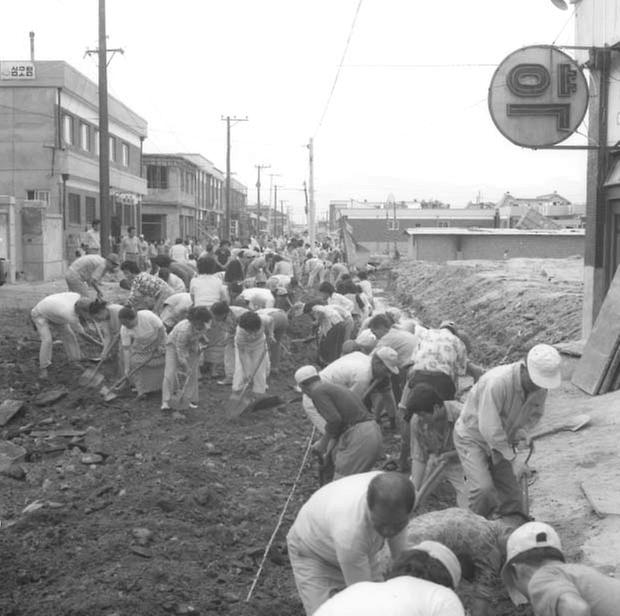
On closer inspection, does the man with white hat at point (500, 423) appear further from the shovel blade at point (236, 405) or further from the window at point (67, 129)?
the window at point (67, 129)

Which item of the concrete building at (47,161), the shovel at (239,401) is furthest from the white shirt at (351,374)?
the concrete building at (47,161)

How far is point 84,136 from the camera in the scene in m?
34.9

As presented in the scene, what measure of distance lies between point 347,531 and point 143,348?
6956mm

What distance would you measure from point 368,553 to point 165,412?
670 cm

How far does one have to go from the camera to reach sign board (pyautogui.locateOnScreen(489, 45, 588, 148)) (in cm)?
1202

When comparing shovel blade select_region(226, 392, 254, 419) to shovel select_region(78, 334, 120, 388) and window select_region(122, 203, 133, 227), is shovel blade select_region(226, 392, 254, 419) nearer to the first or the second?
shovel select_region(78, 334, 120, 388)

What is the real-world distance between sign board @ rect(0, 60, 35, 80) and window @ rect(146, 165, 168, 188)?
26.4 m

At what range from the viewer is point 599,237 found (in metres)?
13.2

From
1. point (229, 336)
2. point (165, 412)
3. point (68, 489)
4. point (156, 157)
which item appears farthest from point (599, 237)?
point (156, 157)

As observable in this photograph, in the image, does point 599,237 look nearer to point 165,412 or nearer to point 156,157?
point 165,412

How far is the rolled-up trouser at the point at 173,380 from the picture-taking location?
10.0 m

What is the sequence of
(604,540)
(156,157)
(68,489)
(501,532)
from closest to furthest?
1. (501,532)
2. (604,540)
3. (68,489)
4. (156,157)

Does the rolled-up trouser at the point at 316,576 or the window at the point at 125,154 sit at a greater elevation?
the window at the point at 125,154

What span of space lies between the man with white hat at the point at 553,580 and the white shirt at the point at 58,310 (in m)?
8.88
